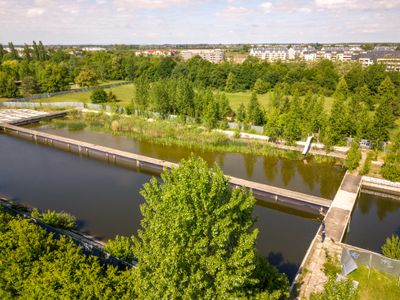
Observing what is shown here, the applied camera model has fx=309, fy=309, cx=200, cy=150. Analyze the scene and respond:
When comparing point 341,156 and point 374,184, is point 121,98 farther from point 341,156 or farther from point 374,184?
point 374,184

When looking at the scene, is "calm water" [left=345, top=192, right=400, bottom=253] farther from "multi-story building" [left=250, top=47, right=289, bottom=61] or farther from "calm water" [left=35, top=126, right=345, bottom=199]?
"multi-story building" [left=250, top=47, right=289, bottom=61]

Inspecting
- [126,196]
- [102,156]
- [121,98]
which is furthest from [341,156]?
[121,98]

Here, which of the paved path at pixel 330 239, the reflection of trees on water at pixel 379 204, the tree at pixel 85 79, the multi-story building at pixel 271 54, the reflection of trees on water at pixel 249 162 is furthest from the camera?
the multi-story building at pixel 271 54

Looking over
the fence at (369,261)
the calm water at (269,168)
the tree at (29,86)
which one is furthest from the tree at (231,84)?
the fence at (369,261)

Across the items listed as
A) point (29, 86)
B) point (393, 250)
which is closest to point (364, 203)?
point (393, 250)

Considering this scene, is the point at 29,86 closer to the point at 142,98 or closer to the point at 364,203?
the point at 142,98

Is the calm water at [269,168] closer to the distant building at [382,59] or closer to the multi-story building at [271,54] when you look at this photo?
the distant building at [382,59]
